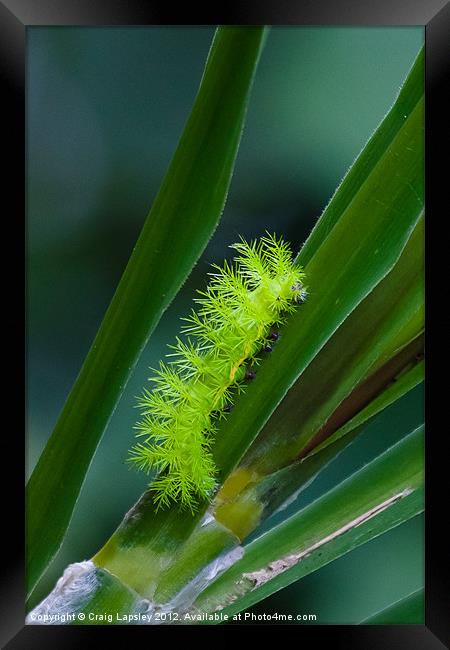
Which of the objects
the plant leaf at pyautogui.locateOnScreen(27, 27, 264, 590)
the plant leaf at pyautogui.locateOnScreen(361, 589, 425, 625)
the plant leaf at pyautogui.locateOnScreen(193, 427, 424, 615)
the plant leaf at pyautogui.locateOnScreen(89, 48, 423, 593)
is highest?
the plant leaf at pyautogui.locateOnScreen(27, 27, 264, 590)

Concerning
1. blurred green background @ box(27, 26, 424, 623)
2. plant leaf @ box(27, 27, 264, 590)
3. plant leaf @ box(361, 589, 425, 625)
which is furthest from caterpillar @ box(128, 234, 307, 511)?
plant leaf @ box(361, 589, 425, 625)

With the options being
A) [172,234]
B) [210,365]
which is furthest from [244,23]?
[210,365]

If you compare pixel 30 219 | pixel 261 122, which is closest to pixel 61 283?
pixel 30 219

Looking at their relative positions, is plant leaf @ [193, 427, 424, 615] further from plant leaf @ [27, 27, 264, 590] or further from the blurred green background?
plant leaf @ [27, 27, 264, 590]

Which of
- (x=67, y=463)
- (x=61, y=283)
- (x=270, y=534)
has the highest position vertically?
(x=61, y=283)

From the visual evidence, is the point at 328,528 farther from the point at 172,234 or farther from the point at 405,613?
the point at 172,234

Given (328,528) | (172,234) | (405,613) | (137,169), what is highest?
(137,169)
